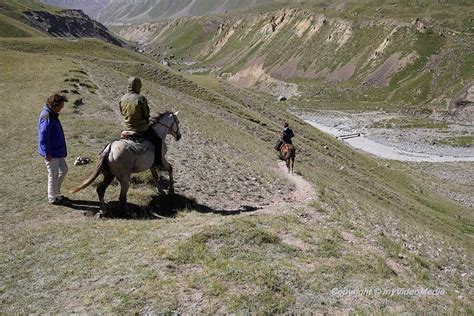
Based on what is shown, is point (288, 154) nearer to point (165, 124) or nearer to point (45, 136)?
point (165, 124)

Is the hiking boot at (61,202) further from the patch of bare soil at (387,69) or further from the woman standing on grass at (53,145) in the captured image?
the patch of bare soil at (387,69)

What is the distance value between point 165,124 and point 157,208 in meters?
3.55

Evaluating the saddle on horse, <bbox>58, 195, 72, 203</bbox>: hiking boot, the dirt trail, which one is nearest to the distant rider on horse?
the dirt trail

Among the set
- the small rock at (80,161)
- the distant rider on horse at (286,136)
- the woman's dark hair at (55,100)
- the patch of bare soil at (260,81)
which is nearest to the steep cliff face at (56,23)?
the patch of bare soil at (260,81)

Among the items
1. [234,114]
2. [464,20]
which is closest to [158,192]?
[234,114]

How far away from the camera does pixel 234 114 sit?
47812 mm

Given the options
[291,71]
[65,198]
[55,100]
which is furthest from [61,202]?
[291,71]

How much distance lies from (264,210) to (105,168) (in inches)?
298

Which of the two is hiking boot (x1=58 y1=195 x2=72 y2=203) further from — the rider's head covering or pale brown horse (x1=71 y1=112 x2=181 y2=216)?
the rider's head covering

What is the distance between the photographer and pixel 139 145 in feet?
50.0

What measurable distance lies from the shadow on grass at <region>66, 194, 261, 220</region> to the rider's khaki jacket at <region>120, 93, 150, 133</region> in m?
3.20

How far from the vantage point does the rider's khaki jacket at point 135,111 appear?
15215 millimetres

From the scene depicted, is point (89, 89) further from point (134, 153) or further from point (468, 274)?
point (468, 274)

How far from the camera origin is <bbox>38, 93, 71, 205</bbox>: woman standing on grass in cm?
1541
